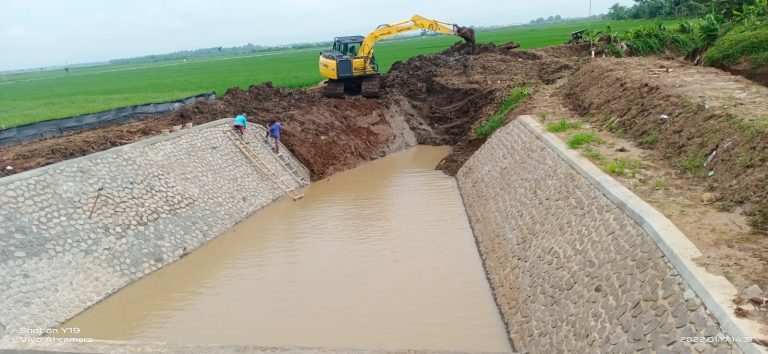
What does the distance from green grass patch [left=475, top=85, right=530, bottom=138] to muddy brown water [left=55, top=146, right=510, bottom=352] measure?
4918 millimetres

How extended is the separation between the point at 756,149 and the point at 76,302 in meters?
11.6

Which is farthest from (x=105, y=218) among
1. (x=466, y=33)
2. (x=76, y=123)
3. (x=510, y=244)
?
(x=466, y=33)

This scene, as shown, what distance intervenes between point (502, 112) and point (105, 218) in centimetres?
1402

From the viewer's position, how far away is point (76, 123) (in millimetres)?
19031

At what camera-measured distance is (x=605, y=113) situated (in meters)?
14.4

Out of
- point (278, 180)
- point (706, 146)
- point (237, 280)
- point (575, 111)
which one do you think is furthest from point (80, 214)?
point (575, 111)

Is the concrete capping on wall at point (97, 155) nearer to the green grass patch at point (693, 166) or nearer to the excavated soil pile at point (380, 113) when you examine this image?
the excavated soil pile at point (380, 113)

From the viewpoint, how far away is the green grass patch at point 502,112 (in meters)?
19.3

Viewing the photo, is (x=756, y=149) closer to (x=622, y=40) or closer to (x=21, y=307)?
(x=21, y=307)

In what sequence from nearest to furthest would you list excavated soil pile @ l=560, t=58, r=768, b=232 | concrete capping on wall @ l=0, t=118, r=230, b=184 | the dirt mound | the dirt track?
the dirt track < excavated soil pile @ l=560, t=58, r=768, b=232 < concrete capping on wall @ l=0, t=118, r=230, b=184 < the dirt mound

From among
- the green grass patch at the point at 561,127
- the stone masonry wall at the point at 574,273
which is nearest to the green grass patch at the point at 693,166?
the stone masonry wall at the point at 574,273

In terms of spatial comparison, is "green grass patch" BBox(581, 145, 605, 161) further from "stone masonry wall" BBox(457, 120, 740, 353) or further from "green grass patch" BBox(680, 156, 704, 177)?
"green grass patch" BBox(680, 156, 704, 177)

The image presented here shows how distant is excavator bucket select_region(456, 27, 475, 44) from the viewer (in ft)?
91.4

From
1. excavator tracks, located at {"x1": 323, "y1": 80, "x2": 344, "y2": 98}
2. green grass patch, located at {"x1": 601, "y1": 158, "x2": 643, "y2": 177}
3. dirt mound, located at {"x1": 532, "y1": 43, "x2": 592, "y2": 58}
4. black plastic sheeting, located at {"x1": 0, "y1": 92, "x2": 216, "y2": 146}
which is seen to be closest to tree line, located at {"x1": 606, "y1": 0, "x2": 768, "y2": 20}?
dirt mound, located at {"x1": 532, "y1": 43, "x2": 592, "y2": 58}
